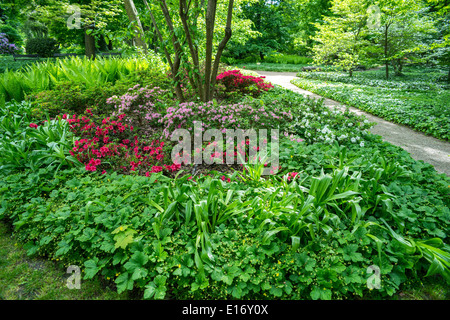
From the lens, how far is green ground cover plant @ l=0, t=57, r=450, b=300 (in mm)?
1606

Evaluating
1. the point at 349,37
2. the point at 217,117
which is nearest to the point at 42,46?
the point at 217,117

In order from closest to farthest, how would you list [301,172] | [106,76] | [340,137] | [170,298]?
[170,298] < [301,172] < [340,137] < [106,76]

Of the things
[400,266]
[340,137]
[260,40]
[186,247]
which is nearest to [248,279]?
[186,247]

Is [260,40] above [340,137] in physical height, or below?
above

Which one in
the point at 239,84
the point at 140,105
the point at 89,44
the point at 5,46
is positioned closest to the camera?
the point at 140,105

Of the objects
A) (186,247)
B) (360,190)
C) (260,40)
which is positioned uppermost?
(260,40)

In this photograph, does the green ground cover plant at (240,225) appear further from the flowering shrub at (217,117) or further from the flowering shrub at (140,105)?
the flowering shrub at (140,105)

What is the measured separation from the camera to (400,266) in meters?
1.66

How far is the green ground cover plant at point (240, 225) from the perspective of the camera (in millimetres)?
1606

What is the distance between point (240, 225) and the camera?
193 centimetres

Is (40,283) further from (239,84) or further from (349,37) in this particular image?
(349,37)

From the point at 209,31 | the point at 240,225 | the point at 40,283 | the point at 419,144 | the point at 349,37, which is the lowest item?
the point at 40,283
